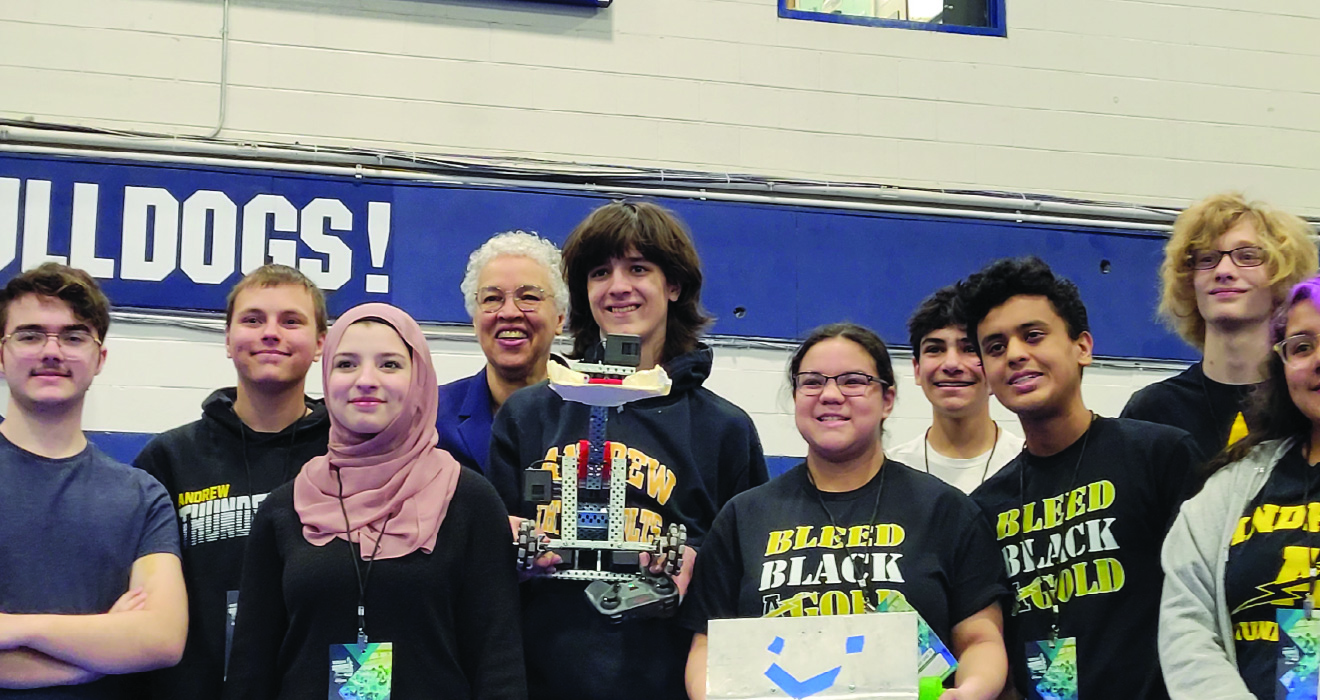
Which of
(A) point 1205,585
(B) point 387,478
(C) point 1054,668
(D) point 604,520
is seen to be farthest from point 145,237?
(A) point 1205,585

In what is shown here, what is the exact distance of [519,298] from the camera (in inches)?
116

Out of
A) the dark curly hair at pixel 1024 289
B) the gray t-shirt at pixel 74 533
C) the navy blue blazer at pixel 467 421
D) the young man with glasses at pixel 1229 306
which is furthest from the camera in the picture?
the navy blue blazer at pixel 467 421

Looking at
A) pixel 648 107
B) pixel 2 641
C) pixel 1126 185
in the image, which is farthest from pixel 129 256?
pixel 1126 185

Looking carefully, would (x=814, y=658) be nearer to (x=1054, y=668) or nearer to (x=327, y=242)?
(x=1054, y=668)

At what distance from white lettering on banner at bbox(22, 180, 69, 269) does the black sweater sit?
7.82 ft

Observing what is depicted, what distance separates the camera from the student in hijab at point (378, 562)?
209 cm

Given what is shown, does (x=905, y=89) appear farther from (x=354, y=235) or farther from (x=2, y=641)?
(x=2, y=641)

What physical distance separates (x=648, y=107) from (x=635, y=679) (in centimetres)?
286

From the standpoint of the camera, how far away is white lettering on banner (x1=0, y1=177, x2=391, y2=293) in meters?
4.07

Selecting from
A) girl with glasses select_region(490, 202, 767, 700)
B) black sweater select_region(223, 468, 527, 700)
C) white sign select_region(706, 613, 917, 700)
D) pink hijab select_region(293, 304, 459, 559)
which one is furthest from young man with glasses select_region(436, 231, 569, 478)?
white sign select_region(706, 613, 917, 700)

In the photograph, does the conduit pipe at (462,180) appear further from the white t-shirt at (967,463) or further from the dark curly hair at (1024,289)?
the dark curly hair at (1024,289)

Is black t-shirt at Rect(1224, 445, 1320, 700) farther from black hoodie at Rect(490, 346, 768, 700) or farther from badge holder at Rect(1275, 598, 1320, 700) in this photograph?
black hoodie at Rect(490, 346, 768, 700)

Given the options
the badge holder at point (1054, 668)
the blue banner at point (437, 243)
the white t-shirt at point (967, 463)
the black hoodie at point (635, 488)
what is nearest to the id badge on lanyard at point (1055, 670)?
the badge holder at point (1054, 668)

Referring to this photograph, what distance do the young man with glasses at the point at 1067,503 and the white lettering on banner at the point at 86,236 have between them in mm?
3010
